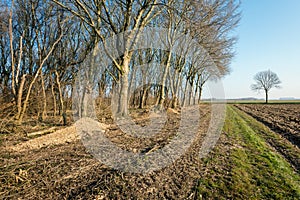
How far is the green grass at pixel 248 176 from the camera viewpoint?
3.36 metres

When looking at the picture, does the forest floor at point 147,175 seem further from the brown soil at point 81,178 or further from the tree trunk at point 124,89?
the tree trunk at point 124,89

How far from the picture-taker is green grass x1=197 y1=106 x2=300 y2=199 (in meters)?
3.36

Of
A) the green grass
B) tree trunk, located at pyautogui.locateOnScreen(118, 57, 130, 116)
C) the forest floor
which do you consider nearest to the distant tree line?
tree trunk, located at pyautogui.locateOnScreen(118, 57, 130, 116)

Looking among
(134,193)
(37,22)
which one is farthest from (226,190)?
(37,22)

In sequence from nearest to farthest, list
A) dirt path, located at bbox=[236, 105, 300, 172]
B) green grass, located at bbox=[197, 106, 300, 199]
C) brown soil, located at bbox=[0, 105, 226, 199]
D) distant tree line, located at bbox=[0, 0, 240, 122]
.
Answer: brown soil, located at bbox=[0, 105, 226, 199] → green grass, located at bbox=[197, 106, 300, 199] → dirt path, located at bbox=[236, 105, 300, 172] → distant tree line, located at bbox=[0, 0, 240, 122]

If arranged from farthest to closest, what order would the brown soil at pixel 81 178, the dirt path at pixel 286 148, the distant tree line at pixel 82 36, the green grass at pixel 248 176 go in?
1. the distant tree line at pixel 82 36
2. the dirt path at pixel 286 148
3. the green grass at pixel 248 176
4. the brown soil at pixel 81 178

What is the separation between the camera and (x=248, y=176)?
4.05 metres

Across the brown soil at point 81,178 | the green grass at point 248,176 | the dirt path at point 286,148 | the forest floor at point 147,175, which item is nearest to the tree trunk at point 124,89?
the forest floor at point 147,175

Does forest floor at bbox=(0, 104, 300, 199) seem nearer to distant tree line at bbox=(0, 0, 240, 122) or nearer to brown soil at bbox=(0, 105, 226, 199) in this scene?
brown soil at bbox=(0, 105, 226, 199)

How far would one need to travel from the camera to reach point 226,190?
3.43m

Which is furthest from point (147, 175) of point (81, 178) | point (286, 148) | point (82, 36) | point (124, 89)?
point (82, 36)

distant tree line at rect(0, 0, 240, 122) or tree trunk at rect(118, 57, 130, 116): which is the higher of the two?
distant tree line at rect(0, 0, 240, 122)

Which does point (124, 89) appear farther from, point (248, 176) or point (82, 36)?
point (82, 36)

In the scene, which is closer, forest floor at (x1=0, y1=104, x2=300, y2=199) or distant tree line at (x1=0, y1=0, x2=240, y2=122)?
forest floor at (x1=0, y1=104, x2=300, y2=199)
